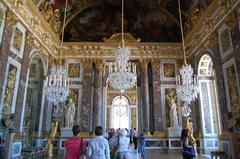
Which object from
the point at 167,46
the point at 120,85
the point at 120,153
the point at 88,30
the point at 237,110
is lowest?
the point at 120,153

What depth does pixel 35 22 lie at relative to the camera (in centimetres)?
1050

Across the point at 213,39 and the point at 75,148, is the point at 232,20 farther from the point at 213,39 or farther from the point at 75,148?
the point at 75,148

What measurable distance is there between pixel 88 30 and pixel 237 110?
10.5 m

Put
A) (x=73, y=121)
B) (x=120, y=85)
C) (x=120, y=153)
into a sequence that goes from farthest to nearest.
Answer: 1. (x=73, y=121)
2. (x=120, y=85)
3. (x=120, y=153)

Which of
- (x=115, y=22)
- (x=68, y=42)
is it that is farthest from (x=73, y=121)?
(x=115, y=22)

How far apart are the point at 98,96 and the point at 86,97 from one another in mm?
782

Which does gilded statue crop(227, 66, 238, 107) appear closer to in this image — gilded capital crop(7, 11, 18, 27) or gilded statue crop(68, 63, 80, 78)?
gilded capital crop(7, 11, 18, 27)

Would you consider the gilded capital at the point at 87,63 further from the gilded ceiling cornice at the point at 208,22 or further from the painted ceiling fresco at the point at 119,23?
the gilded ceiling cornice at the point at 208,22

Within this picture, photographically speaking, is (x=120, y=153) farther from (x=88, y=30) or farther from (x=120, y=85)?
(x=88, y=30)

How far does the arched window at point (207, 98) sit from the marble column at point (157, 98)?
2.61 m

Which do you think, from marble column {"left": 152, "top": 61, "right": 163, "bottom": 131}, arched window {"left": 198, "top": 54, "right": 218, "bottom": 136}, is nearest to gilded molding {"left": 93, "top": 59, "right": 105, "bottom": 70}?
marble column {"left": 152, "top": 61, "right": 163, "bottom": 131}

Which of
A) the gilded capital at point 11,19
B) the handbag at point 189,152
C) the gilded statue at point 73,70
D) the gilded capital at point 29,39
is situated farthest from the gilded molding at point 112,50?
the handbag at point 189,152

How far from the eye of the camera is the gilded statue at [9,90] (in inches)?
306

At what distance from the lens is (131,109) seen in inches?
915
